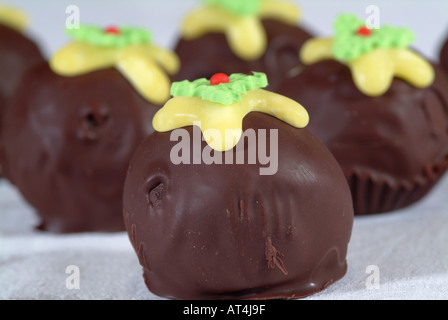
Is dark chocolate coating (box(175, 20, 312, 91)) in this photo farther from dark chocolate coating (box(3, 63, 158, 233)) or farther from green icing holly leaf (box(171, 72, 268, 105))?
green icing holly leaf (box(171, 72, 268, 105))

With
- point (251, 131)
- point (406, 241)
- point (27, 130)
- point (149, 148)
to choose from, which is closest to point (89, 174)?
point (27, 130)

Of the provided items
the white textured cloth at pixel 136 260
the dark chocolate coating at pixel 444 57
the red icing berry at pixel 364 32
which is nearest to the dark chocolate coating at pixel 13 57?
the white textured cloth at pixel 136 260

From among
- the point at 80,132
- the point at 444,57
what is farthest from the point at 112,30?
the point at 444,57

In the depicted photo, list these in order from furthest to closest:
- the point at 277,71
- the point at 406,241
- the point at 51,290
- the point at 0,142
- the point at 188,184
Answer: the point at 277,71, the point at 0,142, the point at 406,241, the point at 51,290, the point at 188,184

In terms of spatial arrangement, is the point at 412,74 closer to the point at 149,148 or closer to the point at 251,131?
the point at 251,131

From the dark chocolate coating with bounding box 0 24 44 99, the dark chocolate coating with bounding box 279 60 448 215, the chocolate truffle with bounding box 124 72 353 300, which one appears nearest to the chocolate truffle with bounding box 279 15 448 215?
the dark chocolate coating with bounding box 279 60 448 215
